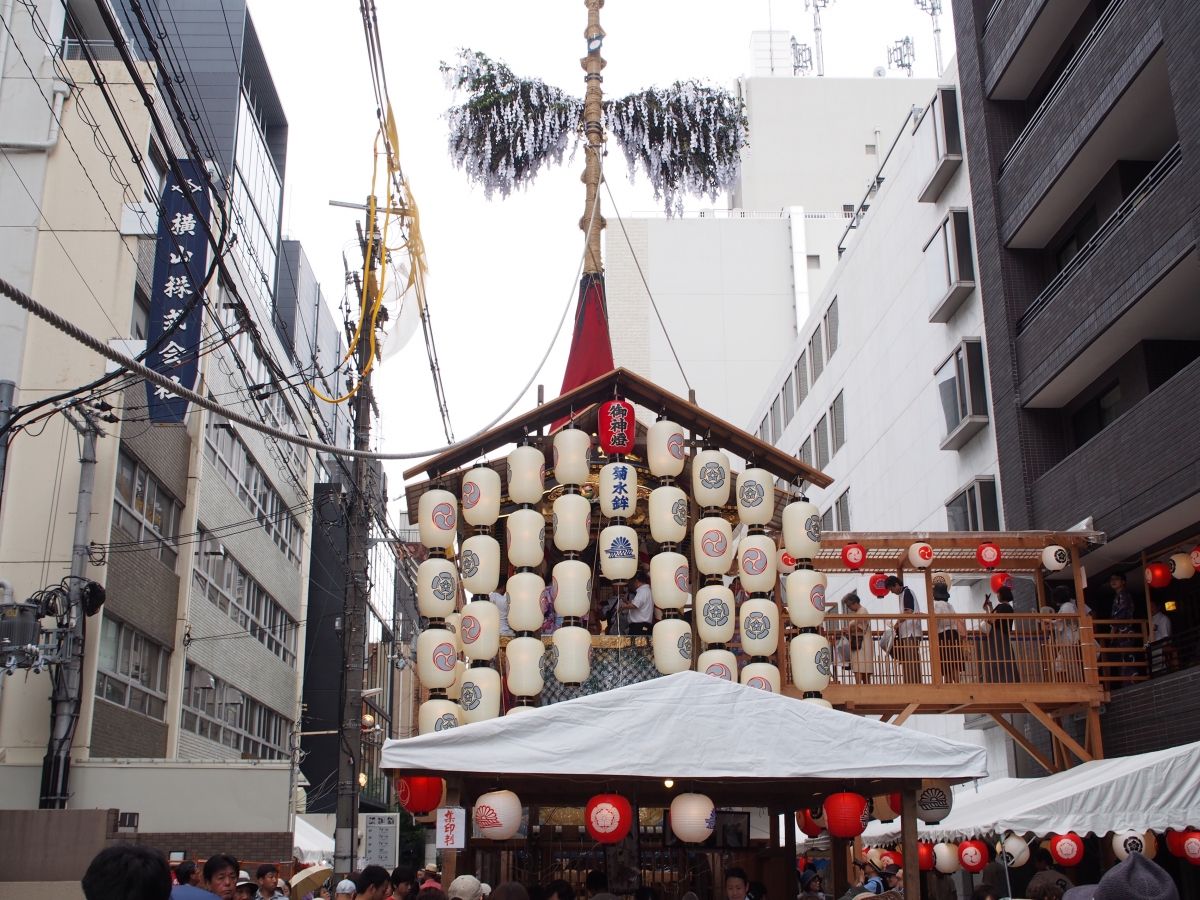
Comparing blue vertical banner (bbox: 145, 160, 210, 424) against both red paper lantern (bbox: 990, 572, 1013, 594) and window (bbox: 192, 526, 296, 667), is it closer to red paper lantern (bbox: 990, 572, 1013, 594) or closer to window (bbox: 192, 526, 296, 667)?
window (bbox: 192, 526, 296, 667)

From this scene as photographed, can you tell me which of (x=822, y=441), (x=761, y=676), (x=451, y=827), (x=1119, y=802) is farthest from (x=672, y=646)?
(x=822, y=441)

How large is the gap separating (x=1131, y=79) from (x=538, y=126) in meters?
10.2

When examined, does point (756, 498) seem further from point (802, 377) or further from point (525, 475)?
point (802, 377)

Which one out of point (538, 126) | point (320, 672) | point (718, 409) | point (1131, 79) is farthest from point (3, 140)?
point (718, 409)

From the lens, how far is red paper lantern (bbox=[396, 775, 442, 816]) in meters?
9.88

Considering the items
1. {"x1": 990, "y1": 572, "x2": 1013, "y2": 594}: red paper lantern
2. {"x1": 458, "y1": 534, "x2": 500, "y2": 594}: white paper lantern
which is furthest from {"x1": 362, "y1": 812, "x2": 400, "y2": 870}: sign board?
{"x1": 990, "y1": 572, "x2": 1013, "y2": 594}: red paper lantern

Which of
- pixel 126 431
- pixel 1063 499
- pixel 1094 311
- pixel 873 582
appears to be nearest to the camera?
pixel 1094 311

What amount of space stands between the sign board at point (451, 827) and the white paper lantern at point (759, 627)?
16.3ft

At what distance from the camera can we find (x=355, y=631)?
58.8 feet

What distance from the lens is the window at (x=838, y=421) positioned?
1253 inches

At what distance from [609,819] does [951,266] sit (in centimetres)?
1583

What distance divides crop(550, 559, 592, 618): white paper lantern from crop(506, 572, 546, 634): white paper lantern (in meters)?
0.23

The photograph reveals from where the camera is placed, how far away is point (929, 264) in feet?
77.0

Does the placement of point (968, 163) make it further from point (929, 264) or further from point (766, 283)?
point (766, 283)
